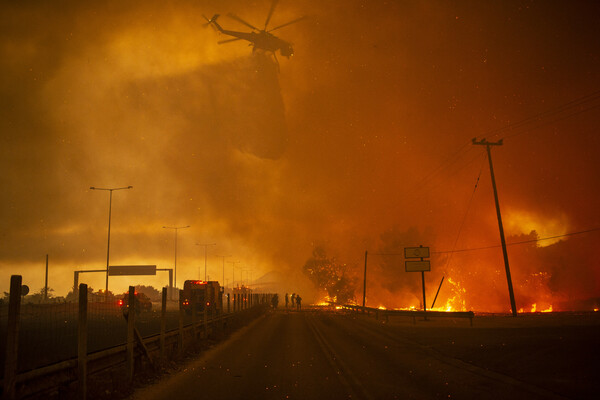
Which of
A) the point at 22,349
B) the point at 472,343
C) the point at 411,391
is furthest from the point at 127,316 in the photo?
the point at 472,343

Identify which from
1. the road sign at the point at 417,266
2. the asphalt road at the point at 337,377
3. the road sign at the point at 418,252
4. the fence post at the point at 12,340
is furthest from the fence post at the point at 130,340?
the road sign at the point at 418,252

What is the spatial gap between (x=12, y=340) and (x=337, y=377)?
6.80 metres

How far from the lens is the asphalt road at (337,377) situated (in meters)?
8.52

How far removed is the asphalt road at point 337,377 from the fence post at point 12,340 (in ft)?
11.0

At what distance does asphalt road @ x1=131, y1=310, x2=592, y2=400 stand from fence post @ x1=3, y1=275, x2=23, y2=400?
3343 mm

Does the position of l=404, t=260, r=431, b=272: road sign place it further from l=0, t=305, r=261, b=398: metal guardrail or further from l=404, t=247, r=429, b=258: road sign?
l=0, t=305, r=261, b=398: metal guardrail

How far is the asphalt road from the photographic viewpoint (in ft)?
28.0

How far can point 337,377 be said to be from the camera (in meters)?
10.1

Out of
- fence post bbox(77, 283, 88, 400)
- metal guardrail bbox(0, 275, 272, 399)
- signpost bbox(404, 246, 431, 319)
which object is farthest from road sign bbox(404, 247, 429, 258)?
fence post bbox(77, 283, 88, 400)

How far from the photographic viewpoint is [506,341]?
1620 cm

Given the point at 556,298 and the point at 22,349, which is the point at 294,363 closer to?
the point at 22,349

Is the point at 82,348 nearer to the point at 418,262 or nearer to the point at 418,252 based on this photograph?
the point at 418,252

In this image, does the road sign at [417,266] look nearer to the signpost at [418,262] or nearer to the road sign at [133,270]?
the signpost at [418,262]

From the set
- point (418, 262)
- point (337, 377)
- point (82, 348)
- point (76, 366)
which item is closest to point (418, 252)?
point (418, 262)
